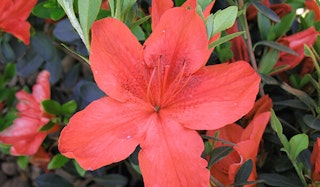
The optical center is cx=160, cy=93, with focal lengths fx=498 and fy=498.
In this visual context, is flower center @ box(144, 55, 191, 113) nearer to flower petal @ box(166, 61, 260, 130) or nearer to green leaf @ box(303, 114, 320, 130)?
flower petal @ box(166, 61, 260, 130)

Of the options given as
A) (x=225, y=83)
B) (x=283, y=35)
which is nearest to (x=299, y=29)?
(x=283, y=35)

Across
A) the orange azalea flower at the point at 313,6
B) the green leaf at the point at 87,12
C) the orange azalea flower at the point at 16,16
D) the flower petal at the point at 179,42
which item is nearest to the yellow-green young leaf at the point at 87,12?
the green leaf at the point at 87,12

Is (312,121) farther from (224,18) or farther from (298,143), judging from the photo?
(224,18)

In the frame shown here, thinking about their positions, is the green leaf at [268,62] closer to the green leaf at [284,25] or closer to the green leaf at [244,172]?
the green leaf at [284,25]

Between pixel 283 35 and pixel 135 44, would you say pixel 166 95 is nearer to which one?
pixel 135 44

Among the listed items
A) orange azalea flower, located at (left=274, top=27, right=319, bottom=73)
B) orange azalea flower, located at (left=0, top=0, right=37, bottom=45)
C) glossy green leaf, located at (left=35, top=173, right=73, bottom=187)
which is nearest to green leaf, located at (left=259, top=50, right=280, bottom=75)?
orange azalea flower, located at (left=274, top=27, right=319, bottom=73)

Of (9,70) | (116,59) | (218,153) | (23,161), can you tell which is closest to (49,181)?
(23,161)
